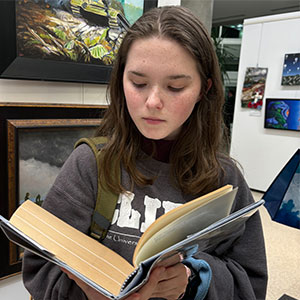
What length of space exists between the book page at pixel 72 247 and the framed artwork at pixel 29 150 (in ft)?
2.25

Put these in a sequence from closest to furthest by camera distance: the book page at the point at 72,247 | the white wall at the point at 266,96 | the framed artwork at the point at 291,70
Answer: the book page at the point at 72,247 < the framed artwork at the point at 291,70 < the white wall at the point at 266,96

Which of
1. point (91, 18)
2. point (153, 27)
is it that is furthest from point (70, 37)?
point (153, 27)

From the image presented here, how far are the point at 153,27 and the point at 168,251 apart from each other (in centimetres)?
52

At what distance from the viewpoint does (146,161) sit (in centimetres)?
82

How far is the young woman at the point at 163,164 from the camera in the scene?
68cm

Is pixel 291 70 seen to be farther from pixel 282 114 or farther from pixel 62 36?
pixel 62 36

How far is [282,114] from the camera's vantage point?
3602mm

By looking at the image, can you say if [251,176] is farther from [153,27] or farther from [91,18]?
[153,27]

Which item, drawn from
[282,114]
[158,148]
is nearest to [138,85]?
[158,148]

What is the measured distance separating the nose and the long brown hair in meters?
0.13

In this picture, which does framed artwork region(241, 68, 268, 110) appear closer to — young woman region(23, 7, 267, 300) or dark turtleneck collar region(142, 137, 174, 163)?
young woman region(23, 7, 267, 300)

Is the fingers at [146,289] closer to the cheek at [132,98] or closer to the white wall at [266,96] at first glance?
the cheek at [132,98]

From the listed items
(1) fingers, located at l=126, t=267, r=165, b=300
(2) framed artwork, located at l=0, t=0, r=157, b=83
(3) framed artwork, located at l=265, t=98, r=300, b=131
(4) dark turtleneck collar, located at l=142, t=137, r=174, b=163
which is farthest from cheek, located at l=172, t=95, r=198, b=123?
(3) framed artwork, located at l=265, t=98, r=300, b=131

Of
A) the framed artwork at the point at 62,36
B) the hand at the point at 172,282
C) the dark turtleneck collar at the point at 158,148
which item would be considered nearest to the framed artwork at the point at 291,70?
the framed artwork at the point at 62,36
